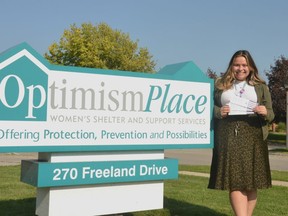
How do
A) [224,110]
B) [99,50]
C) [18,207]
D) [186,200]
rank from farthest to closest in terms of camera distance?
[99,50], [186,200], [18,207], [224,110]

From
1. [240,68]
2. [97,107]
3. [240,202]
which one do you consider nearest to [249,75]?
[240,68]

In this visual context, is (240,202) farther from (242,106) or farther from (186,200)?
(186,200)

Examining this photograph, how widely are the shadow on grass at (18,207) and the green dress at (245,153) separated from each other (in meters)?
2.46

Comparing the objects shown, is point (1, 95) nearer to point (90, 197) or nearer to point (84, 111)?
point (84, 111)

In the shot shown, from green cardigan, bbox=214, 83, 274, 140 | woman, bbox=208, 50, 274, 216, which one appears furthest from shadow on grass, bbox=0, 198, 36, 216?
green cardigan, bbox=214, 83, 274, 140

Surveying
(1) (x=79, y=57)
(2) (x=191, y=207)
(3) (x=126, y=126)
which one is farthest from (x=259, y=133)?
(1) (x=79, y=57)

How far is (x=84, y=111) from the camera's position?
369 centimetres

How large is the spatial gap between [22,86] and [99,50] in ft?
89.3

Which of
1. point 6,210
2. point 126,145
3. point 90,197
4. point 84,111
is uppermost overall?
point 84,111

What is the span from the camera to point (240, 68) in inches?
157

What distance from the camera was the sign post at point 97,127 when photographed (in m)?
3.41

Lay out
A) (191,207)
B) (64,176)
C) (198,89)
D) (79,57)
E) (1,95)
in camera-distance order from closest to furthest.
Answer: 1. (1,95)
2. (64,176)
3. (198,89)
4. (191,207)
5. (79,57)

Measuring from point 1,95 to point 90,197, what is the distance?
1.28m

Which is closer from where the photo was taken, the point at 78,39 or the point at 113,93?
the point at 113,93
